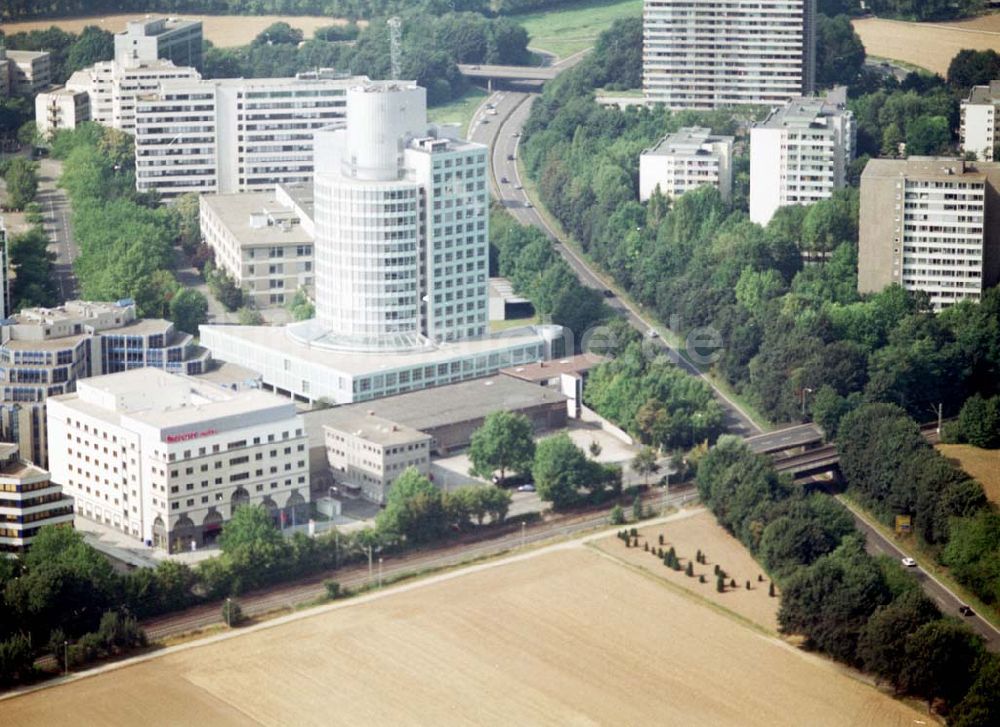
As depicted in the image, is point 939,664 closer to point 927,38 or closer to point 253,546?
point 253,546

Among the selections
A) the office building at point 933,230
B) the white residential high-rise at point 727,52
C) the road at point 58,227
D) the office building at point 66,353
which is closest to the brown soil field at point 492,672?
the office building at point 66,353

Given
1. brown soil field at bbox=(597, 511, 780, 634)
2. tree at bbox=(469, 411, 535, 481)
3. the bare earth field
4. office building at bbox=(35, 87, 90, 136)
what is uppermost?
office building at bbox=(35, 87, 90, 136)

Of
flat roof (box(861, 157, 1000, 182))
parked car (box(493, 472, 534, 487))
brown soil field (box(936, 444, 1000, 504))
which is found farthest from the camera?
flat roof (box(861, 157, 1000, 182))

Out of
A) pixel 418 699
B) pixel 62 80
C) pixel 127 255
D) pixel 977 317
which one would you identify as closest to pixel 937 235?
pixel 977 317

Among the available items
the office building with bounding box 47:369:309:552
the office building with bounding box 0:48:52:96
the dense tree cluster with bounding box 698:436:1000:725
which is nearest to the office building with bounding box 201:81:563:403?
the office building with bounding box 47:369:309:552

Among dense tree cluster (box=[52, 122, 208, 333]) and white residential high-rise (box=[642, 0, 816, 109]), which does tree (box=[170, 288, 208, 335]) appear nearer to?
dense tree cluster (box=[52, 122, 208, 333])

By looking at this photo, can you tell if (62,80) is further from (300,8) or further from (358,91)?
(358,91)

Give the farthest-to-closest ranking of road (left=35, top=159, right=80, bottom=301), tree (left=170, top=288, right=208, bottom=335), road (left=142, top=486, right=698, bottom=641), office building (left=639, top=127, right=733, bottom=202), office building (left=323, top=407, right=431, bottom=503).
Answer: office building (left=639, top=127, right=733, bottom=202)
road (left=35, top=159, right=80, bottom=301)
tree (left=170, top=288, right=208, bottom=335)
office building (left=323, top=407, right=431, bottom=503)
road (left=142, top=486, right=698, bottom=641)

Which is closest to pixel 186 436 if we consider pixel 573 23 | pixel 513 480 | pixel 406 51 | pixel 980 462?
pixel 513 480
